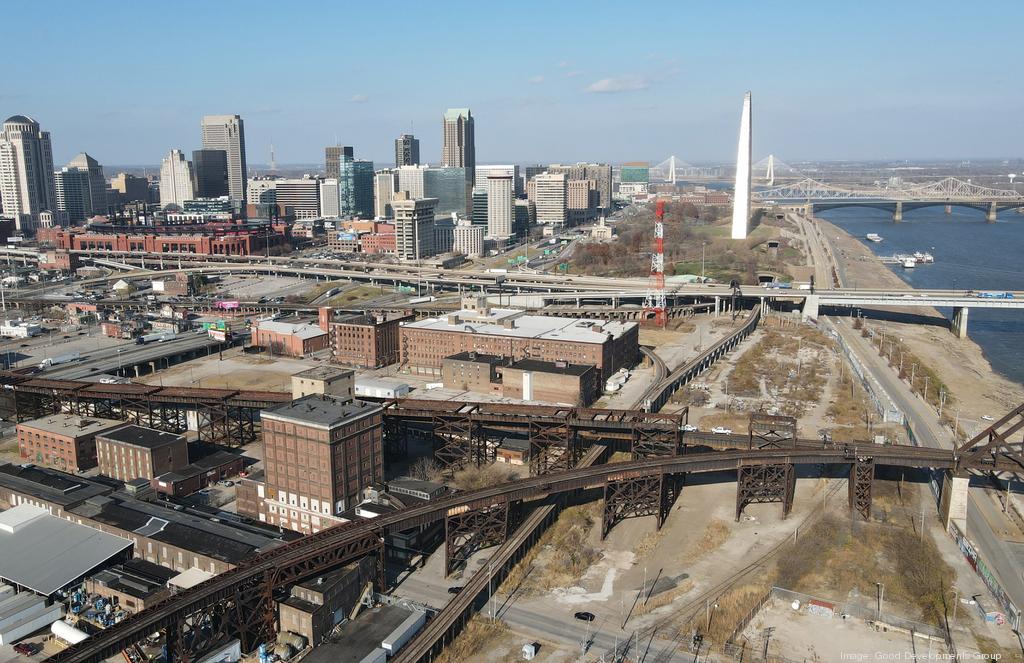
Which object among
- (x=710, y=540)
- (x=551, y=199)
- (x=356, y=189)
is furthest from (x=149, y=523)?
(x=356, y=189)

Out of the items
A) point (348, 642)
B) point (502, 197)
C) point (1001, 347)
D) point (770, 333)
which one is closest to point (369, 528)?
point (348, 642)

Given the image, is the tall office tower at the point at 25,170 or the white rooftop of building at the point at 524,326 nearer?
the white rooftop of building at the point at 524,326

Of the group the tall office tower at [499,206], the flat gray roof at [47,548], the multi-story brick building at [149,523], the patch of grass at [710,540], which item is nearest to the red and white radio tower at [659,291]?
the patch of grass at [710,540]

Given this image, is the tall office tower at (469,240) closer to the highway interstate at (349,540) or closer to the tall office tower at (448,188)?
the tall office tower at (448,188)

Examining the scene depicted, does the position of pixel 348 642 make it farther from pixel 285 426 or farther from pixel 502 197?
pixel 502 197

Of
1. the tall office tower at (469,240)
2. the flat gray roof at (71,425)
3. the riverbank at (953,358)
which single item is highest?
the tall office tower at (469,240)

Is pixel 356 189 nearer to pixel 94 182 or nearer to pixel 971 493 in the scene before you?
pixel 94 182
